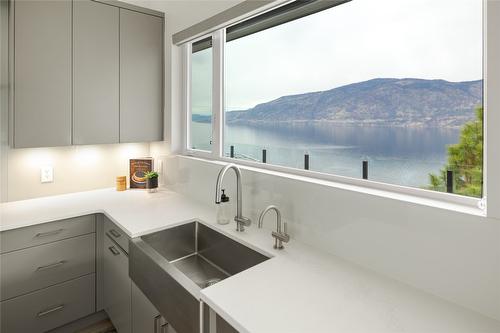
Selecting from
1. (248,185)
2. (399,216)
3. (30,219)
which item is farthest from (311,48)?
(30,219)

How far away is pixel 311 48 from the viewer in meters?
1.60

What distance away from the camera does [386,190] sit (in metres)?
1.27

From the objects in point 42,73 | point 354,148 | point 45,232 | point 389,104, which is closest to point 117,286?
point 45,232

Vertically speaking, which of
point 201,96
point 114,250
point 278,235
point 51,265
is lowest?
point 51,265

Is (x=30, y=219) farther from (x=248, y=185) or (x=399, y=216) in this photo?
(x=399, y=216)

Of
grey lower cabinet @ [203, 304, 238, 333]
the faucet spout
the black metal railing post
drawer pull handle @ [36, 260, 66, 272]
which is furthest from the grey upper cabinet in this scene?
the black metal railing post

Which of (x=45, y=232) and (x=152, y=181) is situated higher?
(x=152, y=181)

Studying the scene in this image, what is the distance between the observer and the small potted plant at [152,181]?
7.89ft

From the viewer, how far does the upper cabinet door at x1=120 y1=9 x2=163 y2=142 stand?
2355 mm

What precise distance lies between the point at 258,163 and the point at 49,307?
1612 millimetres

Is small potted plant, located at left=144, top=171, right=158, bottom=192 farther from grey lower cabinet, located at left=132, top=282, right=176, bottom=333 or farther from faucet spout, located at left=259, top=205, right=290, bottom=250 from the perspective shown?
faucet spout, located at left=259, top=205, right=290, bottom=250

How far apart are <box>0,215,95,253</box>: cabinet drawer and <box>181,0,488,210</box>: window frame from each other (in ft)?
3.13

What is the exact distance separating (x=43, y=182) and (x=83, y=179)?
0.28 m

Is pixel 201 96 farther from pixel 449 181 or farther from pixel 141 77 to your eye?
pixel 449 181
